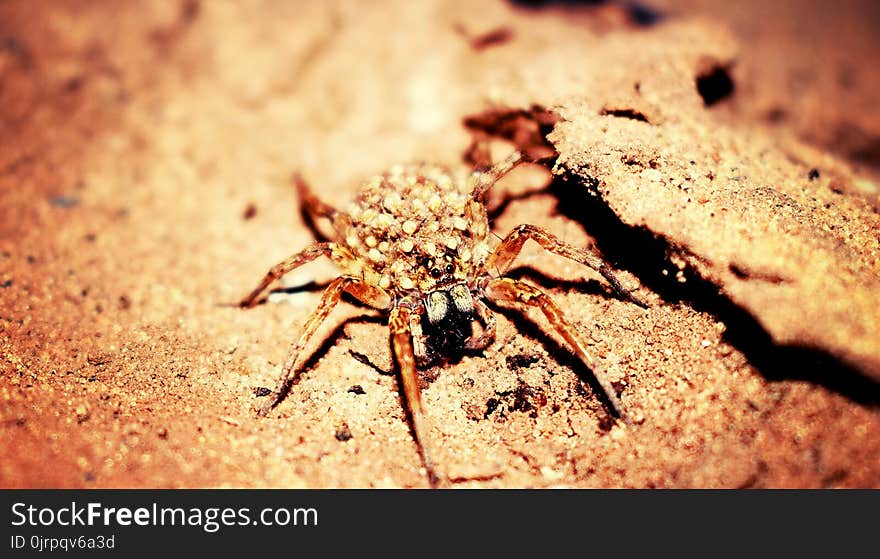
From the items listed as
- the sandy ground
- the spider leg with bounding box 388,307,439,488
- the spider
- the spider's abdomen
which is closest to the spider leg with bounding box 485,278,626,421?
the spider

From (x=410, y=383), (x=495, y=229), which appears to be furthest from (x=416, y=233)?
(x=410, y=383)

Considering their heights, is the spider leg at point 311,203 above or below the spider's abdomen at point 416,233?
above

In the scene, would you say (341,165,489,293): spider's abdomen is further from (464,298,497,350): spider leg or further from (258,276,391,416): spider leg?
(464,298,497,350): spider leg

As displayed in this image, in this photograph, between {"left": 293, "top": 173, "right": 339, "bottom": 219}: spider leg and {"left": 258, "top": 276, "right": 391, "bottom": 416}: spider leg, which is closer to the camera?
{"left": 258, "top": 276, "right": 391, "bottom": 416}: spider leg

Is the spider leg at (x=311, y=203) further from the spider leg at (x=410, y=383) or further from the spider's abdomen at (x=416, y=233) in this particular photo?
the spider leg at (x=410, y=383)

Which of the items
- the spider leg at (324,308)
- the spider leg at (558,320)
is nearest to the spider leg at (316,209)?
the spider leg at (324,308)

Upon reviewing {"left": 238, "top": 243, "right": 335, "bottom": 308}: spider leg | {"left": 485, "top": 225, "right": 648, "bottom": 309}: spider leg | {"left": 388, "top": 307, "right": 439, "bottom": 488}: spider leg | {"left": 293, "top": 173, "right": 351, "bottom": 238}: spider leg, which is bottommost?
{"left": 388, "top": 307, "right": 439, "bottom": 488}: spider leg

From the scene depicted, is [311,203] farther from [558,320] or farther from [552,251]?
[558,320]
